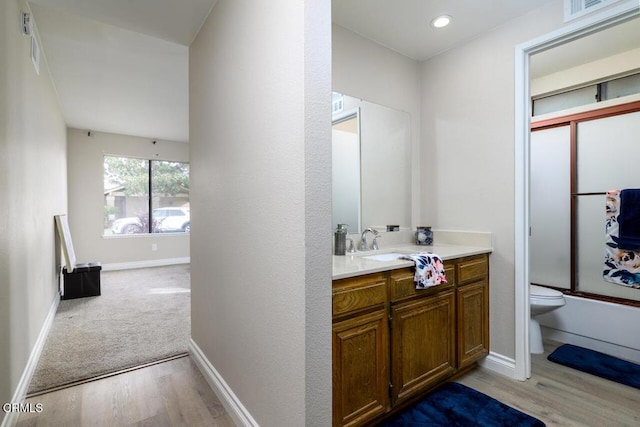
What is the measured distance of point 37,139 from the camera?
2.61m

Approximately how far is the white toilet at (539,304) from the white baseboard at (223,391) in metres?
2.19

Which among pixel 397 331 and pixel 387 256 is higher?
pixel 387 256

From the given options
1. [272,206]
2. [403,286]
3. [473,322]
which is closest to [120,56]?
[272,206]

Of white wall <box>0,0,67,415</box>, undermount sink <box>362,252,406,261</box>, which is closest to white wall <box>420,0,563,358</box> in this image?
undermount sink <box>362,252,406,261</box>

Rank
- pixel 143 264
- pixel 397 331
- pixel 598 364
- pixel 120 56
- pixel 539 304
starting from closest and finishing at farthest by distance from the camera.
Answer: pixel 397 331
pixel 598 364
pixel 539 304
pixel 120 56
pixel 143 264

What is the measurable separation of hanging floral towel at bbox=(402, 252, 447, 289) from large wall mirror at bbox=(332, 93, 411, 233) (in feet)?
2.21

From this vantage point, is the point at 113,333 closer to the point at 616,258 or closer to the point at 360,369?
the point at 360,369

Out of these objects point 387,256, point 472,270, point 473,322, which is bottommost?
→ point 473,322

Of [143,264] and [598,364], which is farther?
[143,264]

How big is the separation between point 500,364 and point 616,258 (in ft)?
4.46

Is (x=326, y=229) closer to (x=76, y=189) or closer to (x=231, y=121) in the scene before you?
(x=231, y=121)

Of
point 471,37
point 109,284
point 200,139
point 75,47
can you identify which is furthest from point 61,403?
point 471,37

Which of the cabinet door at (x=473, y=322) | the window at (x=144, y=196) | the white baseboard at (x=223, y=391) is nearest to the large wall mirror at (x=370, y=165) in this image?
the cabinet door at (x=473, y=322)

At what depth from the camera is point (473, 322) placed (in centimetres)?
216
